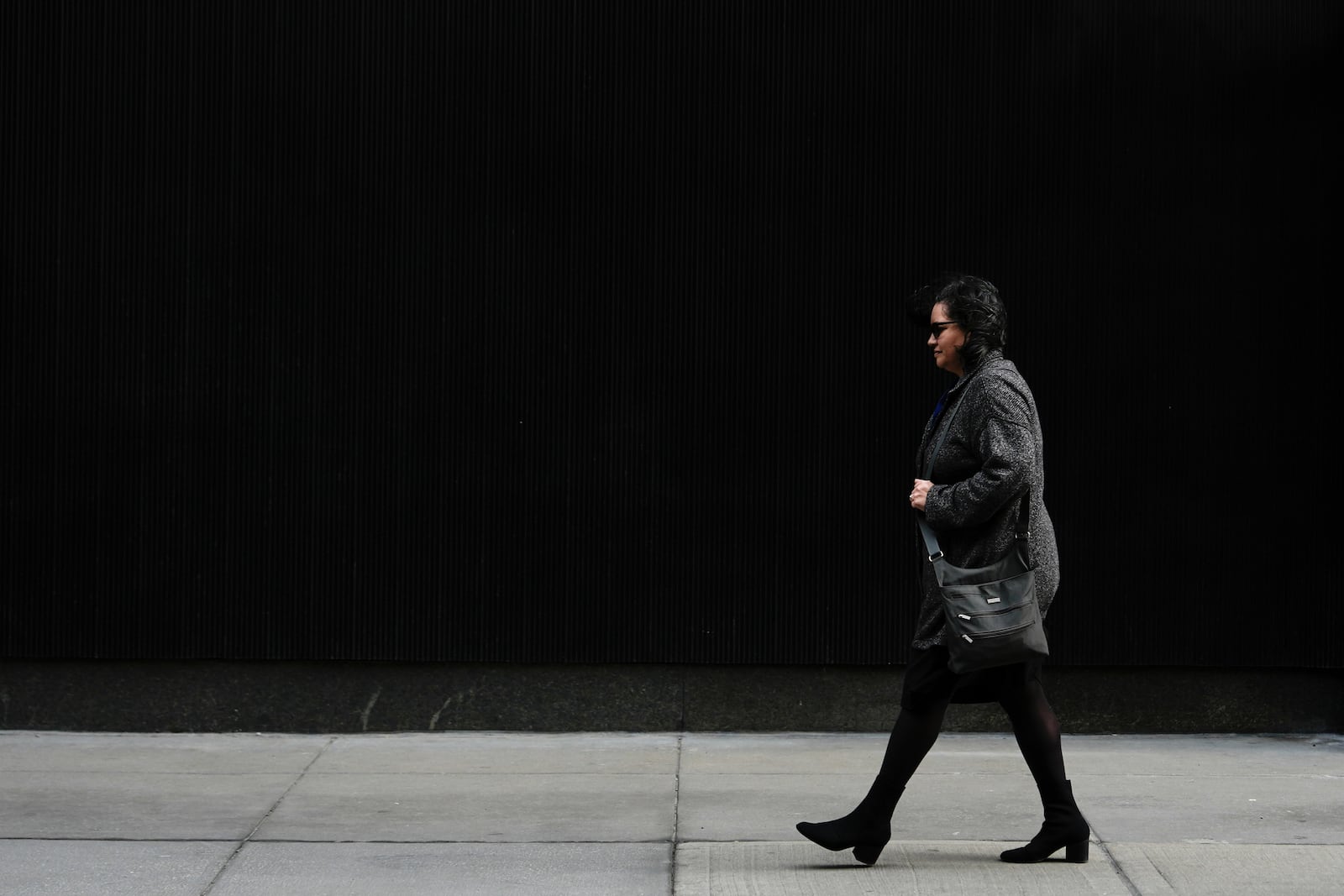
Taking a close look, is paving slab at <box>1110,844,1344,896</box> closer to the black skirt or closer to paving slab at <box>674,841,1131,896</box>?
paving slab at <box>674,841,1131,896</box>

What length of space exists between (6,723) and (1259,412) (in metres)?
5.94

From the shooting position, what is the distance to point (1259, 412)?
7332mm

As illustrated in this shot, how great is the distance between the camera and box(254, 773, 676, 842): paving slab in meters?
5.62

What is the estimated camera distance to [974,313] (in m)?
5.19

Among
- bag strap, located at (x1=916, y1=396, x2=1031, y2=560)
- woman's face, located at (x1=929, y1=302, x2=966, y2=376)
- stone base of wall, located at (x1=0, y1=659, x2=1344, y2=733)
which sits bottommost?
stone base of wall, located at (x1=0, y1=659, x2=1344, y2=733)

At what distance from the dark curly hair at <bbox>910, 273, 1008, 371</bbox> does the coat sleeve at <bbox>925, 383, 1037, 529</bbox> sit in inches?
8.0

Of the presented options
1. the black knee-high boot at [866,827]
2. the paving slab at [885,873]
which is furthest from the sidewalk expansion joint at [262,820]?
the black knee-high boot at [866,827]

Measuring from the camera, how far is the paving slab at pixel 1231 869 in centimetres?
495

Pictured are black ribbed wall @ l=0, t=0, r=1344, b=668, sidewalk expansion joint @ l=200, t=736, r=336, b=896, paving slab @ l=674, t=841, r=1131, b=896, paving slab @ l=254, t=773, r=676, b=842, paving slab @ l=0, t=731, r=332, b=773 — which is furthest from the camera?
black ribbed wall @ l=0, t=0, r=1344, b=668

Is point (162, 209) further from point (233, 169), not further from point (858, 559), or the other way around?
point (858, 559)

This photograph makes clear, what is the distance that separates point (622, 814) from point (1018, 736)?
1.57m

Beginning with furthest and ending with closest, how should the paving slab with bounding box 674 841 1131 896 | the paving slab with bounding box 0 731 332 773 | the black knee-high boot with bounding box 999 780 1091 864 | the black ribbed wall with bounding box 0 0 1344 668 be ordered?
the black ribbed wall with bounding box 0 0 1344 668
the paving slab with bounding box 0 731 332 773
the black knee-high boot with bounding box 999 780 1091 864
the paving slab with bounding box 674 841 1131 896

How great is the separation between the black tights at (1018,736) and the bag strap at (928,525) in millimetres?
477

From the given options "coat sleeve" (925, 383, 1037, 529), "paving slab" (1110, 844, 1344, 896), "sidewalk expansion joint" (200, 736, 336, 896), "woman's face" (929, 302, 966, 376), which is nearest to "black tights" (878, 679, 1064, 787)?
"paving slab" (1110, 844, 1344, 896)
